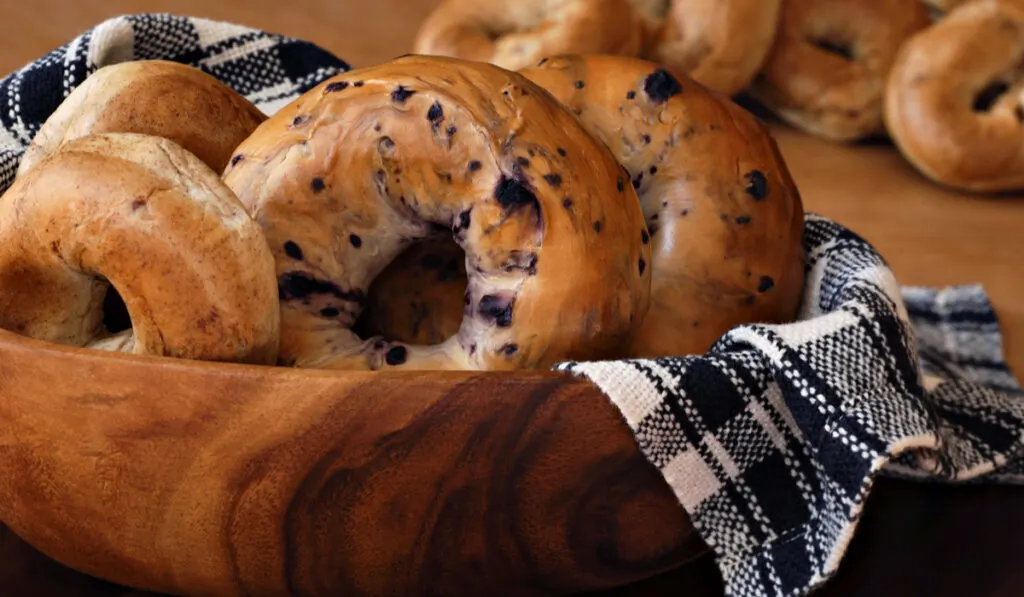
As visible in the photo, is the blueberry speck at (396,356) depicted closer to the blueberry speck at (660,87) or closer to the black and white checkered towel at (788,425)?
the black and white checkered towel at (788,425)

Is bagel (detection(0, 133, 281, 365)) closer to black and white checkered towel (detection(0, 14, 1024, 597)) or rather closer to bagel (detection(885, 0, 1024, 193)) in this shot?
black and white checkered towel (detection(0, 14, 1024, 597))

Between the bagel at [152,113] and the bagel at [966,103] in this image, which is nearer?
the bagel at [152,113]

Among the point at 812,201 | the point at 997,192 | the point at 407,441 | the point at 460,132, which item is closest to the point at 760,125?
the point at 460,132

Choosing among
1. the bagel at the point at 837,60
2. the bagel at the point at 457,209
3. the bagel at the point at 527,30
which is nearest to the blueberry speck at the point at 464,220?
the bagel at the point at 457,209

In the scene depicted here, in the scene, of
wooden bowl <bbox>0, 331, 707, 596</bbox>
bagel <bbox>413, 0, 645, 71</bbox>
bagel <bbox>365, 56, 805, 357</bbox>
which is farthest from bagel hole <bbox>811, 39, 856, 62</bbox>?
wooden bowl <bbox>0, 331, 707, 596</bbox>

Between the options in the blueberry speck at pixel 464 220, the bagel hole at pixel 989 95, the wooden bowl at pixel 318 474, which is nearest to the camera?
the wooden bowl at pixel 318 474
